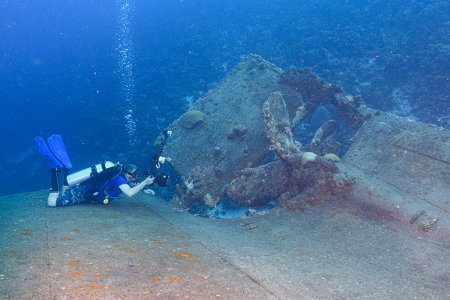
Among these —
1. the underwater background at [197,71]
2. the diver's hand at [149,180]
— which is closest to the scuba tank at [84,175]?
the diver's hand at [149,180]

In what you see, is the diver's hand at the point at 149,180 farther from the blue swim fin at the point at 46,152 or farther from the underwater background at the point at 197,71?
the underwater background at the point at 197,71

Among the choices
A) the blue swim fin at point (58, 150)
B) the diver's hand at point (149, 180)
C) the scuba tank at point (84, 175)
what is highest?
the blue swim fin at point (58, 150)

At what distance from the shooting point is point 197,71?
60.5 ft

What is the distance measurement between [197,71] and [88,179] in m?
15.4

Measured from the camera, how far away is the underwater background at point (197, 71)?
12.7 m

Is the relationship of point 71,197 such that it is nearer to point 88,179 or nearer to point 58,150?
point 88,179

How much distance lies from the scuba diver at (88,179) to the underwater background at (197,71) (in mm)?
4107

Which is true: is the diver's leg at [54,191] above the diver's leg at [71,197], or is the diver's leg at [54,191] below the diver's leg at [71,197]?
above

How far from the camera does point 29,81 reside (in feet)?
104

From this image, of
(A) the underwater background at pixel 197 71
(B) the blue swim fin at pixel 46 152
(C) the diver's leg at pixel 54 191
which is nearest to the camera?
(C) the diver's leg at pixel 54 191

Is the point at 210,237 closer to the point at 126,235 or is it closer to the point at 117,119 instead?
the point at 126,235

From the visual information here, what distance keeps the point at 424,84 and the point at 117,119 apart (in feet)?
63.7

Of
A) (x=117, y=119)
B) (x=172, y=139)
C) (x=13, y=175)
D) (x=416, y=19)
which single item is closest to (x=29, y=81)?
(x=13, y=175)

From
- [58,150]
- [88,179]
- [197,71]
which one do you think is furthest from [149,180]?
[197,71]
